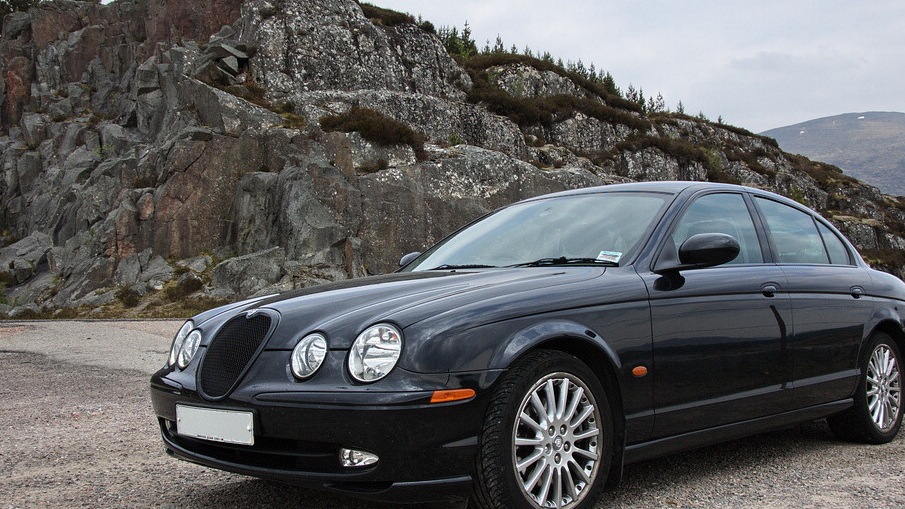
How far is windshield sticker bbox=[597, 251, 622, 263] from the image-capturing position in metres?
3.82

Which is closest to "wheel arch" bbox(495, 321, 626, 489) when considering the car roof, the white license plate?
the white license plate

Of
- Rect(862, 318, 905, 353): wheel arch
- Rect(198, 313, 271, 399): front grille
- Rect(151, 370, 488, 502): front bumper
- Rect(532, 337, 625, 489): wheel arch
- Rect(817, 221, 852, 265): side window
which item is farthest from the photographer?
Rect(817, 221, 852, 265): side window

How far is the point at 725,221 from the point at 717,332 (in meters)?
0.83

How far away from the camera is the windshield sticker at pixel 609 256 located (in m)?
3.82

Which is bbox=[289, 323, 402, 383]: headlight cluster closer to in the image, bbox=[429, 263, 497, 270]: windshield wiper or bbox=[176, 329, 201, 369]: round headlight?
bbox=[176, 329, 201, 369]: round headlight

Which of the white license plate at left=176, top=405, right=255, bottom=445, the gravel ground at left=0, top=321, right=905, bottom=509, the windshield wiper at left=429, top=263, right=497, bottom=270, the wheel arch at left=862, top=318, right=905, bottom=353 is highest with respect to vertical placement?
the windshield wiper at left=429, top=263, right=497, bottom=270

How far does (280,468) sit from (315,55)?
96.0ft

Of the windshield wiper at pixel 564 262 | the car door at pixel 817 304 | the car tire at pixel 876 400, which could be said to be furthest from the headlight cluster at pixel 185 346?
the car tire at pixel 876 400

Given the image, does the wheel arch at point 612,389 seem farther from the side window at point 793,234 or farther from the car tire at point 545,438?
the side window at point 793,234

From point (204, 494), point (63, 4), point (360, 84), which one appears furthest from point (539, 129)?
point (204, 494)

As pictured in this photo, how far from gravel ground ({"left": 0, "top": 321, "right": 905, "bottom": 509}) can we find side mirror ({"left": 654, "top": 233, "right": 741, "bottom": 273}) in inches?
41.4

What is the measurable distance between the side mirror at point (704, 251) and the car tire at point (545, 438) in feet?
2.66

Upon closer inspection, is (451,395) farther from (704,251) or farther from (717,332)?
(717,332)

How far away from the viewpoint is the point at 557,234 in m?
4.20
